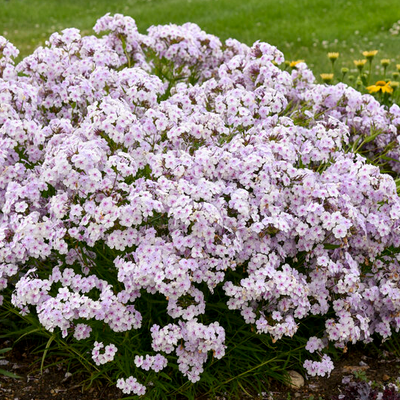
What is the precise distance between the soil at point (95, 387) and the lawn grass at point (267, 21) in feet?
19.4

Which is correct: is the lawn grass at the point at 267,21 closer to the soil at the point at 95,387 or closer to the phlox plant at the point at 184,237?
the phlox plant at the point at 184,237

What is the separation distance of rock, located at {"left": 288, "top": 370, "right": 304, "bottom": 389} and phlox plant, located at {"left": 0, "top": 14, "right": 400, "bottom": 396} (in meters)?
0.09

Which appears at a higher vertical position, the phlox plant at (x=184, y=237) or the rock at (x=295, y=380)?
the phlox plant at (x=184, y=237)

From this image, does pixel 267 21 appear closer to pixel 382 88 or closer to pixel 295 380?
pixel 382 88

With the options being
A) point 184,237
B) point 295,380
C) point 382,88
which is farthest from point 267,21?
point 184,237

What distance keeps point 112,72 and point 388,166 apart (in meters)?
2.52

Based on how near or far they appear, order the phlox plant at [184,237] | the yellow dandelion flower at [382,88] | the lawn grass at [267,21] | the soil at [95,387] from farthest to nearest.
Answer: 1. the lawn grass at [267,21]
2. the yellow dandelion flower at [382,88]
3. the soil at [95,387]
4. the phlox plant at [184,237]

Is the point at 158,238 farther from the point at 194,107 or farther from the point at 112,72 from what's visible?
the point at 112,72

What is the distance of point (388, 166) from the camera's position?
5.25m

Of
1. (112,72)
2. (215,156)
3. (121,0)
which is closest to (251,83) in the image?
(112,72)

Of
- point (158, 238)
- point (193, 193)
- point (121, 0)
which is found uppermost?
Result: point (193, 193)

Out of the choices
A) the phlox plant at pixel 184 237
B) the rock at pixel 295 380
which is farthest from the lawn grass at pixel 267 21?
the rock at pixel 295 380

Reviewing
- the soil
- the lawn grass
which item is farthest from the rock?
the lawn grass

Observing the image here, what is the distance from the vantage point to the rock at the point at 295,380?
3428 millimetres
